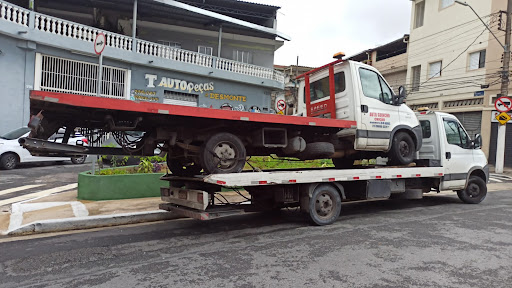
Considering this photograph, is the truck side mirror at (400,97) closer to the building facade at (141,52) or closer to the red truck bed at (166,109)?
the red truck bed at (166,109)

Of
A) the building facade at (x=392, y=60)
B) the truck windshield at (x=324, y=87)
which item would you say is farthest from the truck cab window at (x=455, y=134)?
the building facade at (x=392, y=60)

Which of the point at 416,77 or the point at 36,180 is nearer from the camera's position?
the point at 36,180

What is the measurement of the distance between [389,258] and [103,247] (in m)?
3.64

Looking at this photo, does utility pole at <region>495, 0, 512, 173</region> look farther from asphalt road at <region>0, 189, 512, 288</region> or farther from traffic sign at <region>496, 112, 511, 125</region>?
asphalt road at <region>0, 189, 512, 288</region>

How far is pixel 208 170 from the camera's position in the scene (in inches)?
202

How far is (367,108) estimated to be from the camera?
6.60m

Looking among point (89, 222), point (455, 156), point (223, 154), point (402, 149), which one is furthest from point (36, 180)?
point (455, 156)

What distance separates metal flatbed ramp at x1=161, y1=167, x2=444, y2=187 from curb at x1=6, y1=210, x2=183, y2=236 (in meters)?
0.79

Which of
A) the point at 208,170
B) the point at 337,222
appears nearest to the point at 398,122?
the point at 337,222

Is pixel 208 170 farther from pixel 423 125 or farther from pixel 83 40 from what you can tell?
pixel 83 40

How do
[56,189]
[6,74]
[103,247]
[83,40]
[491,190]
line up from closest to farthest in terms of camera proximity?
[103,247] < [56,189] < [491,190] < [6,74] < [83,40]

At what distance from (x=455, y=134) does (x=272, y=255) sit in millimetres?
6090

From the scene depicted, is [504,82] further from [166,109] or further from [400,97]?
[166,109]

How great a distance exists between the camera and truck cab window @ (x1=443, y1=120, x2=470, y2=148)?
317 inches
